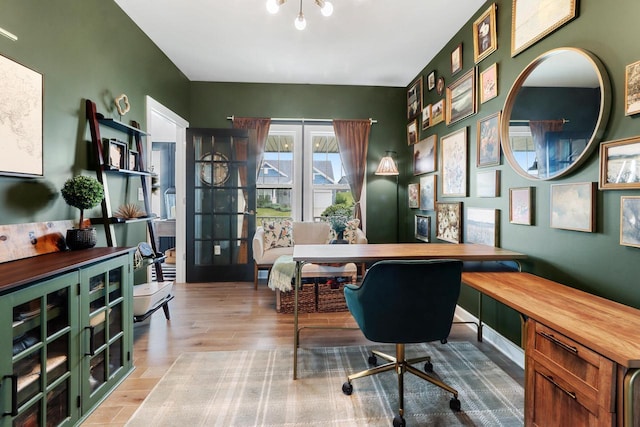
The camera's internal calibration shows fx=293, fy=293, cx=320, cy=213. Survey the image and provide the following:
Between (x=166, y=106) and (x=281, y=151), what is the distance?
5.26ft

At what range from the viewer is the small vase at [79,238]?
186 centimetres

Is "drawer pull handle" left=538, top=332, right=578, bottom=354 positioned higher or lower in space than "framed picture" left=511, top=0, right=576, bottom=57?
lower

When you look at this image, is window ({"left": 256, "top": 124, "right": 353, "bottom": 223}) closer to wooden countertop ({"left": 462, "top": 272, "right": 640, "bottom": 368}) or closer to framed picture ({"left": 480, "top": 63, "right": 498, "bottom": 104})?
framed picture ({"left": 480, "top": 63, "right": 498, "bottom": 104})

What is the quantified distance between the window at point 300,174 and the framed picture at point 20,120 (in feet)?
9.13

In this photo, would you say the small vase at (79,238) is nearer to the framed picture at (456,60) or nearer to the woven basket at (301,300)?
the woven basket at (301,300)

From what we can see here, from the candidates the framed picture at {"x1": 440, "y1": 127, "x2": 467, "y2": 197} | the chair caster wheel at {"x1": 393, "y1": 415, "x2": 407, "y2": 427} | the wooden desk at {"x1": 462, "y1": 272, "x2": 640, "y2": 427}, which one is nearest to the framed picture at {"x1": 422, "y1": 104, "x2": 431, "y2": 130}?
the framed picture at {"x1": 440, "y1": 127, "x2": 467, "y2": 197}

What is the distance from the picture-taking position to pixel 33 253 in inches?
66.2

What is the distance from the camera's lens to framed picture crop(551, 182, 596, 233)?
156cm

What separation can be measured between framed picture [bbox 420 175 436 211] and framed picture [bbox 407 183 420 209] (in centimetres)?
9

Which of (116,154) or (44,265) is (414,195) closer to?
(116,154)

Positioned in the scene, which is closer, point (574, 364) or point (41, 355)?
point (574, 364)

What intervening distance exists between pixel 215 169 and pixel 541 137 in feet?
12.0

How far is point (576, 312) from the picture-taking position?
124 centimetres

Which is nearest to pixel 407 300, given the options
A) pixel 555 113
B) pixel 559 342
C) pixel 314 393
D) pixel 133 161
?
pixel 559 342
